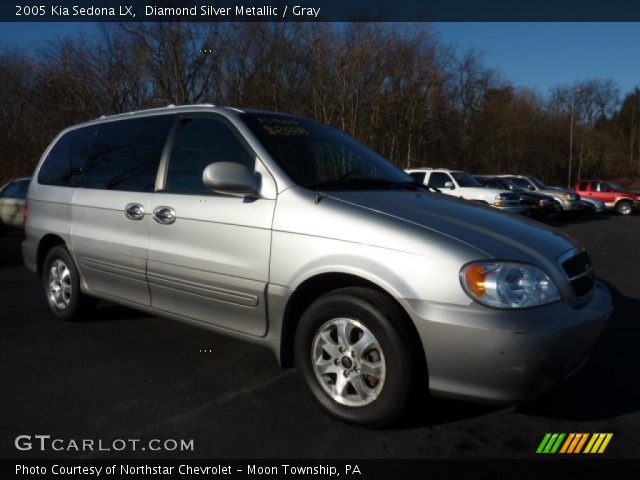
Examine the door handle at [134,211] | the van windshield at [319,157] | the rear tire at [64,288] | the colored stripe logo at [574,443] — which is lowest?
the colored stripe logo at [574,443]

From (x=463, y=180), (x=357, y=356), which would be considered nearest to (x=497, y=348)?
(x=357, y=356)

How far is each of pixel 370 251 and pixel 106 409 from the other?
1848 millimetres

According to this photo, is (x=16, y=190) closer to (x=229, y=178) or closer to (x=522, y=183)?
(x=229, y=178)

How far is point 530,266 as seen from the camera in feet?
8.73

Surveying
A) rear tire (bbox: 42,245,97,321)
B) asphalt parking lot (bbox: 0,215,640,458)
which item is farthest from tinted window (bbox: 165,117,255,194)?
rear tire (bbox: 42,245,97,321)

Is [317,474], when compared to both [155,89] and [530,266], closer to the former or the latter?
[530,266]

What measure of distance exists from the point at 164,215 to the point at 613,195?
991 inches

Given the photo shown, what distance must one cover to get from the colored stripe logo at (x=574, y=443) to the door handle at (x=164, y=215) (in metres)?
2.65

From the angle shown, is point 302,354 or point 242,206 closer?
point 302,354

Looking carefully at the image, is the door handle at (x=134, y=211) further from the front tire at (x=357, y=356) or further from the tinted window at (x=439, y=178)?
the tinted window at (x=439, y=178)

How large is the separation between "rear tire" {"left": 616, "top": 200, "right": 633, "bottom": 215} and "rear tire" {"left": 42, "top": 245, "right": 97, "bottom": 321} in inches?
969

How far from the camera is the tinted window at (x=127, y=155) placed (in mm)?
4027

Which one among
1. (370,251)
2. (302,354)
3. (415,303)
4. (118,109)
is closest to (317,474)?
(302,354)

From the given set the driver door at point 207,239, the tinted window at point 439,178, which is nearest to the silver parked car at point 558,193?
the tinted window at point 439,178
